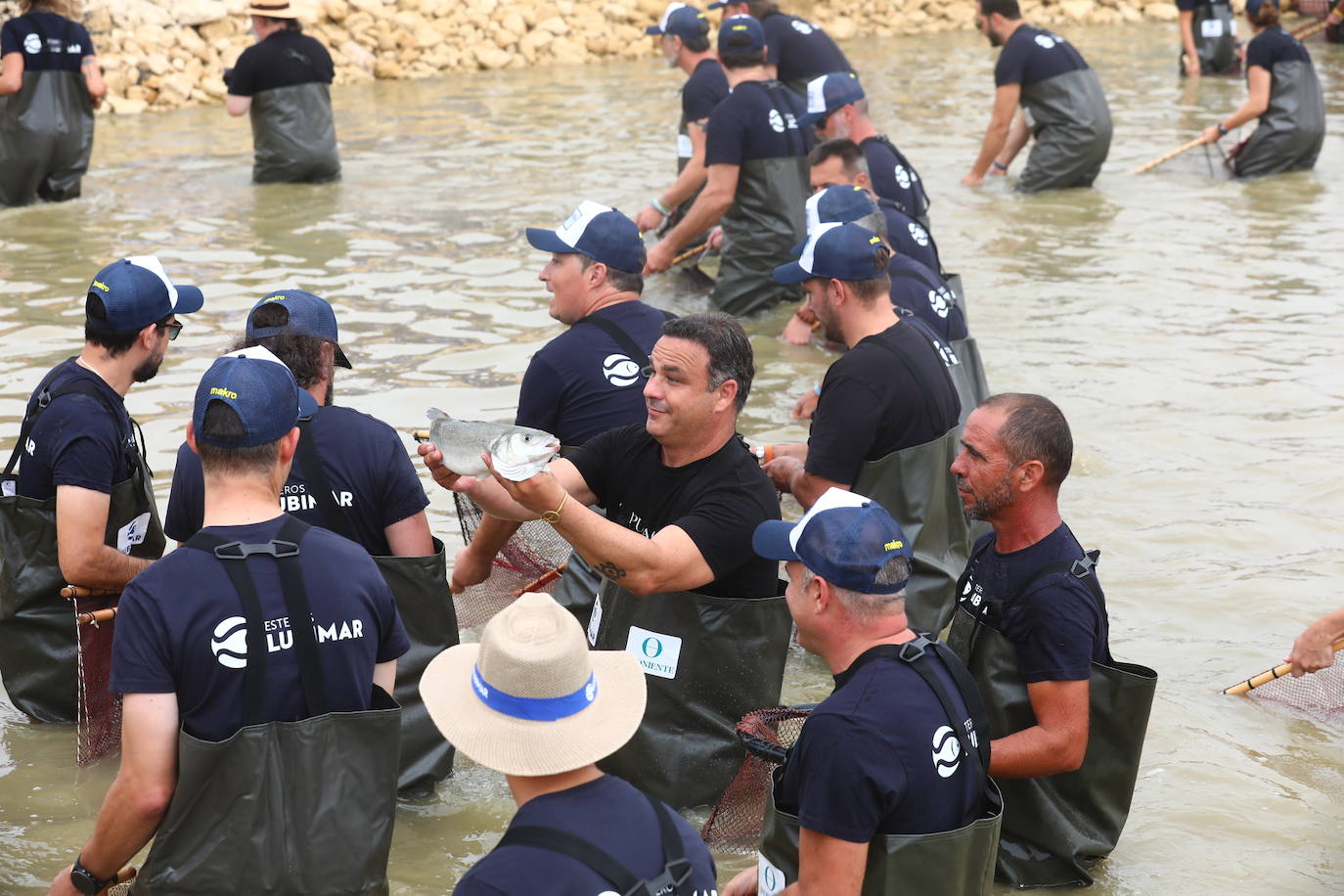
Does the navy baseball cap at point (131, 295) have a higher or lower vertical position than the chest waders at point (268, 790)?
higher

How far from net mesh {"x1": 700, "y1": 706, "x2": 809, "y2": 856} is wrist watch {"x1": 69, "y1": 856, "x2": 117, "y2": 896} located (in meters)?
1.62

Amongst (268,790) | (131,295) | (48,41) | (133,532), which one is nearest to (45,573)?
(133,532)

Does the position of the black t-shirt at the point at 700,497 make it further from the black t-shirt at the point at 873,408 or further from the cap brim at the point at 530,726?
the cap brim at the point at 530,726

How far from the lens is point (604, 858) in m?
2.56

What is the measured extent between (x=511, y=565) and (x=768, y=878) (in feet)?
8.61

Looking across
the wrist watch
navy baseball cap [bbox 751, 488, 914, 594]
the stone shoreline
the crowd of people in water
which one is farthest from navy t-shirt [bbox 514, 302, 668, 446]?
the stone shoreline

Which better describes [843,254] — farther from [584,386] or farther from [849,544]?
[849,544]

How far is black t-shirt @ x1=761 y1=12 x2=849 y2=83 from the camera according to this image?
11086mm

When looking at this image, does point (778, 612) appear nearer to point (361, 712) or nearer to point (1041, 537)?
point (1041, 537)

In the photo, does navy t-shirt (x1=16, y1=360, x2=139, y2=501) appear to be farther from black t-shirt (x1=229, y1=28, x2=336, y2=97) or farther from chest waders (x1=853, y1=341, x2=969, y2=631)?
black t-shirt (x1=229, y1=28, x2=336, y2=97)

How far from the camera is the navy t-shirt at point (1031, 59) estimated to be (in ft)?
41.1

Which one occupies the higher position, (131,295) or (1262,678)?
(131,295)

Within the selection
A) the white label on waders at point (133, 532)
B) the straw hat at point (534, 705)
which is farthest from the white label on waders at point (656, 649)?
the white label on waders at point (133, 532)

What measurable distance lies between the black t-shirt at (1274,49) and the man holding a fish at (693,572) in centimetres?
1055
